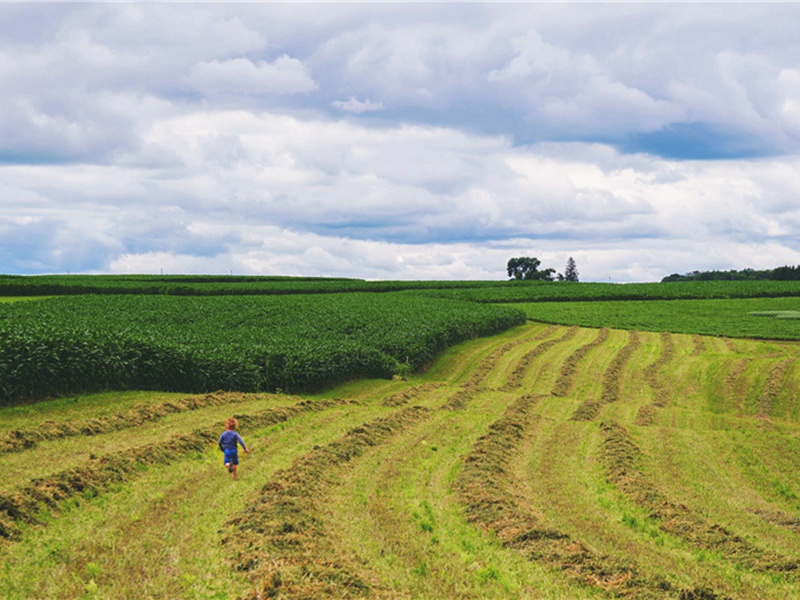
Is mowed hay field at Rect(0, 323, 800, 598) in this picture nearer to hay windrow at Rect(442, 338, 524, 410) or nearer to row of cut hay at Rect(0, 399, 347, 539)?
row of cut hay at Rect(0, 399, 347, 539)

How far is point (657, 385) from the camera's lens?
38438mm

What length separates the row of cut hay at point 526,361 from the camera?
37.8m

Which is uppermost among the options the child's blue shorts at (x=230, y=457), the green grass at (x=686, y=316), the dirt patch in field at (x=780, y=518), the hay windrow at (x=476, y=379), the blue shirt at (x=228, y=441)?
the green grass at (x=686, y=316)

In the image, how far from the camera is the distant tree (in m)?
166

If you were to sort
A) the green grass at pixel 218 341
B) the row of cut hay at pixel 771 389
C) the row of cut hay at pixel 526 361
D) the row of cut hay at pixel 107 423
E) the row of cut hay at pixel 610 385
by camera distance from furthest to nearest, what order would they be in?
the row of cut hay at pixel 526 361, the row of cut hay at pixel 771 389, the row of cut hay at pixel 610 385, the green grass at pixel 218 341, the row of cut hay at pixel 107 423

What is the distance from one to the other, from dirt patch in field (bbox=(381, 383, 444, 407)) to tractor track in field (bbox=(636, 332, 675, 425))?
9.69 m

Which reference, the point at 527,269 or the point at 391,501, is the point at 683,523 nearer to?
the point at 391,501

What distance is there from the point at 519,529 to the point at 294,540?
13.9 feet

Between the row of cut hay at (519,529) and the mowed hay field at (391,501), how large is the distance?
5 cm

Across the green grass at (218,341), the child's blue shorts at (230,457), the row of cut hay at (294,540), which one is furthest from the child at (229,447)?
the green grass at (218,341)

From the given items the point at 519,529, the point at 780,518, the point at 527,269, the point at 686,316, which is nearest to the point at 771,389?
the point at 780,518

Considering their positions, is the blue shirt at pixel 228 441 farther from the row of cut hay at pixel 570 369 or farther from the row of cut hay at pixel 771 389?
the row of cut hay at pixel 771 389

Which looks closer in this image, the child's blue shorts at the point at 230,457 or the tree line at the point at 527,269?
the child's blue shorts at the point at 230,457

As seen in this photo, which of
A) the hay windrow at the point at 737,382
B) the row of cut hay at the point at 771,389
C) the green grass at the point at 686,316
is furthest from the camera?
the green grass at the point at 686,316
